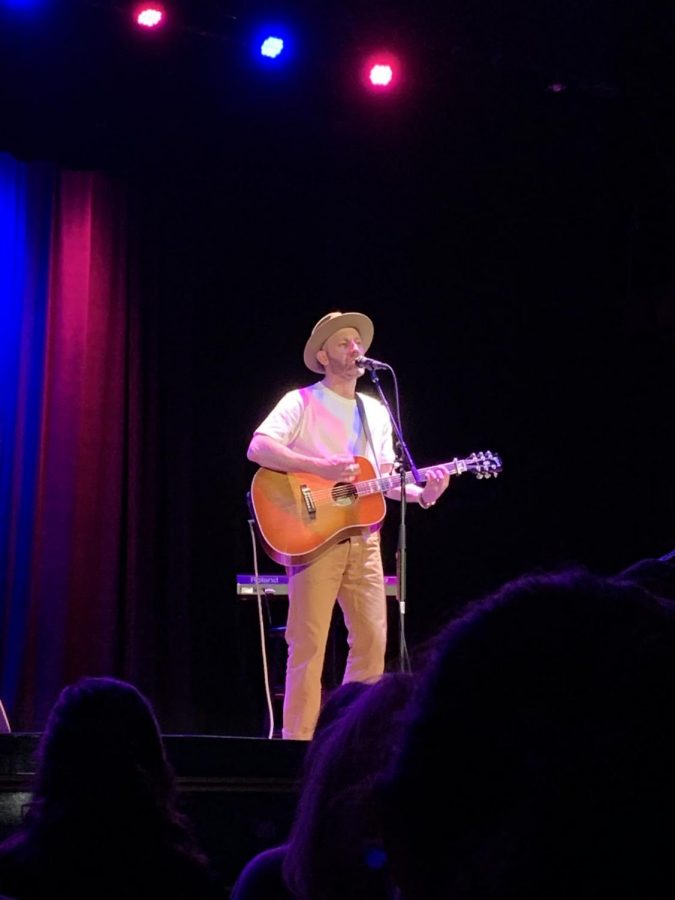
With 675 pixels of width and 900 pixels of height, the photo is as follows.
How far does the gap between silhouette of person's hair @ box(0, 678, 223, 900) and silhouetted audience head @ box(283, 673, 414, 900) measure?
110 centimetres

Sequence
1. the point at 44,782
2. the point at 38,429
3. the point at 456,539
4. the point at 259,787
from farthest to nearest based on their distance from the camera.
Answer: the point at 456,539 < the point at 38,429 < the point at 259,787 < the point at 44,782

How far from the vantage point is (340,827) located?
1.17 m

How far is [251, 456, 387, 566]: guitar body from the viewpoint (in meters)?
5.14

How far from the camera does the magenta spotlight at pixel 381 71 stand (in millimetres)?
6594

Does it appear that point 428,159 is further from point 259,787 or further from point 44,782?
point 44,782

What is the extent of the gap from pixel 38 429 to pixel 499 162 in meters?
3.81

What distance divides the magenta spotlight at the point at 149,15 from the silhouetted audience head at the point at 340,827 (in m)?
5.76

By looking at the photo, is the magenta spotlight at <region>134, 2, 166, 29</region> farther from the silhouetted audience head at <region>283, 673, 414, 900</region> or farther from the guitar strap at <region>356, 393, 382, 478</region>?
the silhouetted audience head at <region>283, 673, 414, 900</region>

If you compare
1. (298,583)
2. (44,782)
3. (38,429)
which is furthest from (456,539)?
(44,782)

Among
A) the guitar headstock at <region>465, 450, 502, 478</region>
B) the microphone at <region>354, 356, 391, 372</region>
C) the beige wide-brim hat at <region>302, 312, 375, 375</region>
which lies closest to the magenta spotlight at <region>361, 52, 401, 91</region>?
the beige wide-brim hat at <region>302, 312, 375, 375</region>

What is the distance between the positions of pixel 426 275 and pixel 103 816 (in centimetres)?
580

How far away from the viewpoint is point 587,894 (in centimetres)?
52

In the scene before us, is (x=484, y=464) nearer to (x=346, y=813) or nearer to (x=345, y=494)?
(x=345, y=494)

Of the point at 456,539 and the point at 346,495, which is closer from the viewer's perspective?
the point at 346,495
